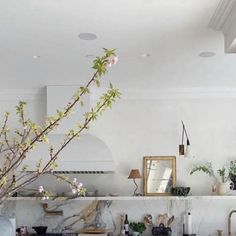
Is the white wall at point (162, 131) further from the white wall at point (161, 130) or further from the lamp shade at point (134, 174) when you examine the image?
the lamp shade at point (134, 174)

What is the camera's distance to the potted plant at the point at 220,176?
5.70 meters

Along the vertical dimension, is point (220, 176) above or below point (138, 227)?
above

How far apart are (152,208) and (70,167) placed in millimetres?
1388

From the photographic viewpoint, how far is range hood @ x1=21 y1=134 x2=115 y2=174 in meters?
5.71

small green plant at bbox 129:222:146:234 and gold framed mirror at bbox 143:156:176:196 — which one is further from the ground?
gold framed mirror at bbox 143:156:176:196

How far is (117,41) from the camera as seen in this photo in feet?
12.6

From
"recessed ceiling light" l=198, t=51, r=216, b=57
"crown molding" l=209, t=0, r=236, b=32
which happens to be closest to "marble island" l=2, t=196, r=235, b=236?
"recessed ceiling light" l=198, t=51, r=216, b=57

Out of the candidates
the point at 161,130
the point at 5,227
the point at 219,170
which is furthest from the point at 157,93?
the point at 5,227

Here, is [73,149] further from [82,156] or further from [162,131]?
[162,131]

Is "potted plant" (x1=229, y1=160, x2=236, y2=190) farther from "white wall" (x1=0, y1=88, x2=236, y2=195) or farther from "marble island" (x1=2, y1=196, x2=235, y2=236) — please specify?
"marble island" (x1=2, y1=196, x2=235, y2=236)

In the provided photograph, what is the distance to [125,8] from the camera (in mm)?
3080

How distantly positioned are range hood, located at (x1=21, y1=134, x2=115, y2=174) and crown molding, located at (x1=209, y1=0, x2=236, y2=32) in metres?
2.91

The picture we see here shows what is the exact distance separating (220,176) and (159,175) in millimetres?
915

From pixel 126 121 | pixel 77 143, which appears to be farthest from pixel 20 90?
pixel 126 121
